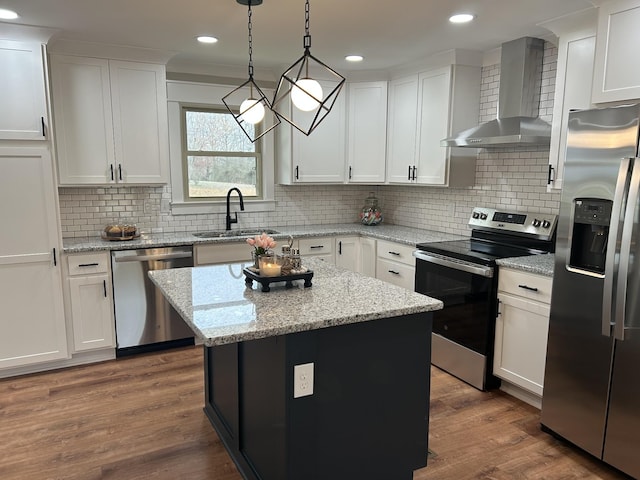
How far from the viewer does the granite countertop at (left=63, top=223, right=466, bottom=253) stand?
3.63m

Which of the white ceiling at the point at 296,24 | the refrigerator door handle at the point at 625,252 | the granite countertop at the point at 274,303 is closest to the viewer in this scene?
the granite countertop at the point at 274,303

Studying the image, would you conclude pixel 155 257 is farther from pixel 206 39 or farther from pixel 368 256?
pixel 368 256

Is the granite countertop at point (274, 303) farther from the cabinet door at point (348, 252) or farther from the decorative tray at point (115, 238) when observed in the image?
the cabinet door at point (348, 252)

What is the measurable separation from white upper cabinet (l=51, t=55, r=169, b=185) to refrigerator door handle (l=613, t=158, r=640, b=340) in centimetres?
328

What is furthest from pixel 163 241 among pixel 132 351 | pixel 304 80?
pixel 304 80

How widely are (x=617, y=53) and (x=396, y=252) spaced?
7.11ft

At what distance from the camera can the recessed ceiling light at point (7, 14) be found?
2.84 m

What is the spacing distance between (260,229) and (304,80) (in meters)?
2.90

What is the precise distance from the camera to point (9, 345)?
340 cm

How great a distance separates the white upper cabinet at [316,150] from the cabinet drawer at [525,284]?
210 centimetres

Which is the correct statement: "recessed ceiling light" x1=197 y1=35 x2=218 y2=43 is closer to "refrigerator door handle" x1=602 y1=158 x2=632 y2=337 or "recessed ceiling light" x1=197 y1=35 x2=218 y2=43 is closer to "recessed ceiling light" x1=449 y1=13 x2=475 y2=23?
"recessed ceiling light" x1=449 y1=13 x2=475 y2=23

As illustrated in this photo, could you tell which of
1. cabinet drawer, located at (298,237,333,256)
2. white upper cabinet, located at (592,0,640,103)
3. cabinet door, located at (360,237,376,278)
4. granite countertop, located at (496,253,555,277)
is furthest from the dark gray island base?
cabinet door, located at (360,237,376,278)

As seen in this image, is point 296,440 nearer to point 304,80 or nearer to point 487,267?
point 304,80

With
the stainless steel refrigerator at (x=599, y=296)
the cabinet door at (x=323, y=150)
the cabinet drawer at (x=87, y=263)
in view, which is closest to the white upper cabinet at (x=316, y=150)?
the cabinet door at (x=323, y=150)
